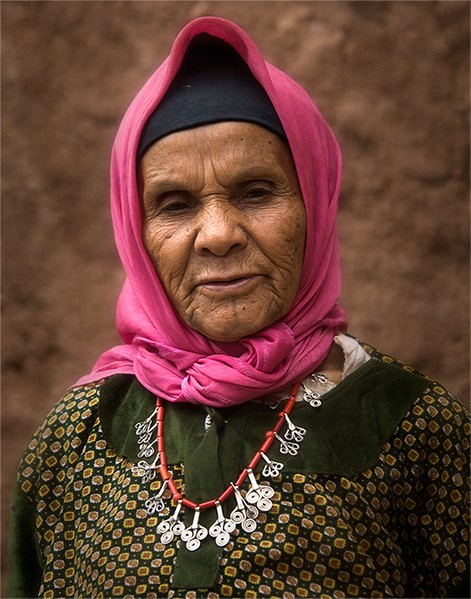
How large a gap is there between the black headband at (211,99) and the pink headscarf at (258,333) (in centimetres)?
2

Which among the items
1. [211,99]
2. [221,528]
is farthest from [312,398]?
[211,99]

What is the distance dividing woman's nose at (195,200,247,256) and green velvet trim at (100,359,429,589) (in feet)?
1.00

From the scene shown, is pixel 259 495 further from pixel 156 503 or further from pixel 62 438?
pixel 62 438

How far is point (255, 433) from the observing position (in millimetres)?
1652

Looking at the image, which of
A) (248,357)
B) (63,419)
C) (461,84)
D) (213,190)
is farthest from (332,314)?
(461,84)

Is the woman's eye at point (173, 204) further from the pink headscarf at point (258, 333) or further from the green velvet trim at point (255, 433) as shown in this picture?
the green velvet trim at point (255, 433)

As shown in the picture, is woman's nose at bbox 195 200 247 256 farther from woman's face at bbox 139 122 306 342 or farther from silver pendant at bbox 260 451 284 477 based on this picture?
silver pendant at bbox 260 451 284 477

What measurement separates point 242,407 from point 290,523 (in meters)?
0.24

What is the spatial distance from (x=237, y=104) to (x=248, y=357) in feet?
1.49

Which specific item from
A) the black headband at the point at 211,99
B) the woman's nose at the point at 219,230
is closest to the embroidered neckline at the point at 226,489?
the woman's nose at the point at 219,230

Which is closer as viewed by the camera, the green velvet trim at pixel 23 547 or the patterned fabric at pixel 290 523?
the patterned fabric at pixel 290 523

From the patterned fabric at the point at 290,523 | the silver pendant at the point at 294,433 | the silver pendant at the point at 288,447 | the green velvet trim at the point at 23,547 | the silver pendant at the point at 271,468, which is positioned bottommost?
the green velvet trim at the point at 23,547

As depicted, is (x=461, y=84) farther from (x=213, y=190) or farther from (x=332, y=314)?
(x=213, y=190)

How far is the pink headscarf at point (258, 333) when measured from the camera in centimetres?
164
